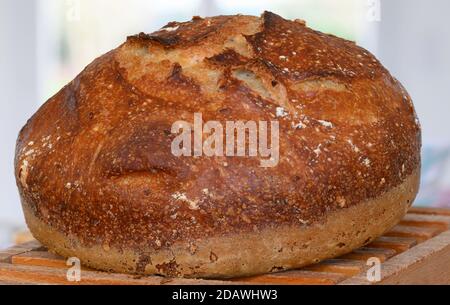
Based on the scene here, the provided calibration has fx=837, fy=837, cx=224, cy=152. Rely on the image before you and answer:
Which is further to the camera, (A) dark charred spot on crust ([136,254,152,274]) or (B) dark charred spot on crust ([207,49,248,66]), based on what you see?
(B) dark charred spot on crust ([207,49,248,66])

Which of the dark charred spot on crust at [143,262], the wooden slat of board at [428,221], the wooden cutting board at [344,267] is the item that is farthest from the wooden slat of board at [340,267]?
the wooden slat of board at [428,221]

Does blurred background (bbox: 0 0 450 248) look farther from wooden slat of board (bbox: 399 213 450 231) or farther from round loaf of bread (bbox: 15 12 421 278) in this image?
round loaf of bread (bbox: 15 12 421 278)

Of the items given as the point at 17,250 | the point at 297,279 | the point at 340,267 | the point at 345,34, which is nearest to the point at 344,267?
the point at 340,267

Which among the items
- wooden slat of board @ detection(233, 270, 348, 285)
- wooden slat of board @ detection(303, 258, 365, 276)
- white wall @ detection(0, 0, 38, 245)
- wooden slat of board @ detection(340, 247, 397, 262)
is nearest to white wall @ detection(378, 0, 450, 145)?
white wall @ detection(0, 0, 38, 245)

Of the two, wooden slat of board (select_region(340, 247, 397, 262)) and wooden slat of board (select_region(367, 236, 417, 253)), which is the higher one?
wooden slat of board (select_region(340, 247, 397, 262))
